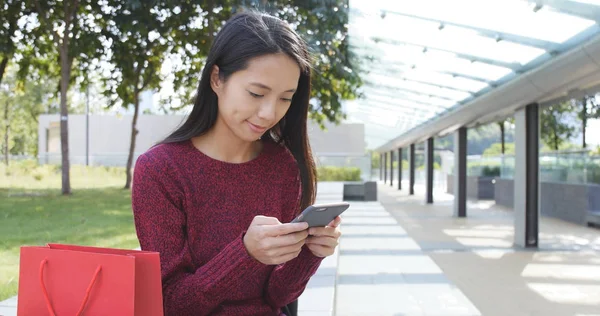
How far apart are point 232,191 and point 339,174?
32.0 m

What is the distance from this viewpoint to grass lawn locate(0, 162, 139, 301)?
6381mm

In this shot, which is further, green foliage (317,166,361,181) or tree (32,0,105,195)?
green foliage (317,166,361,181)

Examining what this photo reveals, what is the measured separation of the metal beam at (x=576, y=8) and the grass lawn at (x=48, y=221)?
5.78 m

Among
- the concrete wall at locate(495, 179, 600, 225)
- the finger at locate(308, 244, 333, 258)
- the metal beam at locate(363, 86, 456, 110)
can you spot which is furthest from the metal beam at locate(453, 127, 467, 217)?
the finger at locate(308, 244, 333, 258)

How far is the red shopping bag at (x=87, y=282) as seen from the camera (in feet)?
4.49

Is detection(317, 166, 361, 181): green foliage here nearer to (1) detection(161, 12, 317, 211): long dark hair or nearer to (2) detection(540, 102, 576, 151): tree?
(2) detection(540, 102, 576, 151): tree

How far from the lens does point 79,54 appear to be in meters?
12.6

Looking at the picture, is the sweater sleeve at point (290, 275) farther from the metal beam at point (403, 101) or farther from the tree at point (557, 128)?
the tree at point (557, 128)

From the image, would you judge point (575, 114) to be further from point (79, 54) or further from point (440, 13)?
point (79, 54)

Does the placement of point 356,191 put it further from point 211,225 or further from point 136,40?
point 211,225

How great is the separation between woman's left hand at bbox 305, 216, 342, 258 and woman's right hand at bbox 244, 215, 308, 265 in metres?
0.15

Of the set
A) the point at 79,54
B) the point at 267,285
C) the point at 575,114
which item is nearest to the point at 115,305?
the point at 267,285

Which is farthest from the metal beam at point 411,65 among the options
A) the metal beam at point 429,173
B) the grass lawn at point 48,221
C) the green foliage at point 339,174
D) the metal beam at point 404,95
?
the green foliage at point 339,174

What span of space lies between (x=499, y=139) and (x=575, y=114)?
449 inches
